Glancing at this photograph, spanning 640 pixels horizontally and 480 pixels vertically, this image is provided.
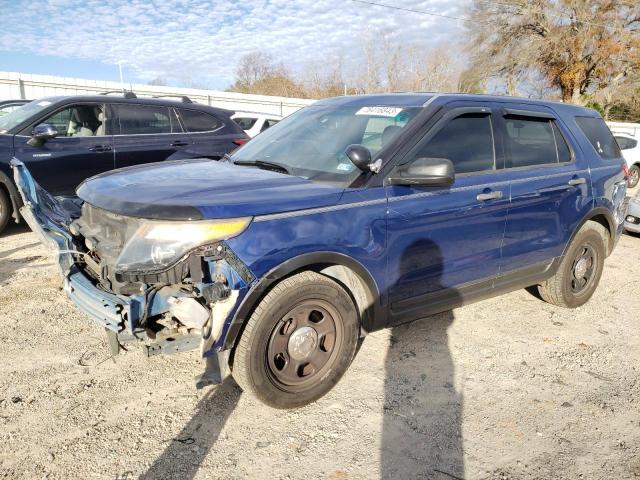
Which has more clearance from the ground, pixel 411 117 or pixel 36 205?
pixel 411 117

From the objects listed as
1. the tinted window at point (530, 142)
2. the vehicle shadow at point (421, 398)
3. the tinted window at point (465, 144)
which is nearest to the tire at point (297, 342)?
the vehicle shadow at point (421, 398)

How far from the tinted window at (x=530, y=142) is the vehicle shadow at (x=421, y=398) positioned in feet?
3.99

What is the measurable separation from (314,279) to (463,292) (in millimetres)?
1392

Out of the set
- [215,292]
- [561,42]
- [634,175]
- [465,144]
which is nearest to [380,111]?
[465,144]

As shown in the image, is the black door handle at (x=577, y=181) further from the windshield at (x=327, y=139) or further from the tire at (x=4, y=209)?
the tire at (x=4, y=209)

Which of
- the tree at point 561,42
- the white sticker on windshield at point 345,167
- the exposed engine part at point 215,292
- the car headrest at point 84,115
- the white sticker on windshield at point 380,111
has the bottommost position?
the exposed engine part at point 215,292

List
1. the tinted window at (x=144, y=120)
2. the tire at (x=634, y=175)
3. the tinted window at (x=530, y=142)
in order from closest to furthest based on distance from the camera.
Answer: the tinted window at (x=530, y=142)
the tinted window at (x=144, y=120)
the tire at (x=634, y=175)

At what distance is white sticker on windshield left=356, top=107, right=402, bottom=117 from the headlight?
4.98 ft

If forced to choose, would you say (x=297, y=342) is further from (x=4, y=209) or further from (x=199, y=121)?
(x=199, y=121)

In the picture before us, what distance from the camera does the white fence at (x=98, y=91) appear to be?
20000mm

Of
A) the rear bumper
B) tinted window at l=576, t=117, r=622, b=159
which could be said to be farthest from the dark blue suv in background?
the rear bumper

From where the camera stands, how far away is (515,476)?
2570mm

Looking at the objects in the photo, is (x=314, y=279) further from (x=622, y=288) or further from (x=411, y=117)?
(x=622, y=288)

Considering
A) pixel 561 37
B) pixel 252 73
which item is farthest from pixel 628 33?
pixel 252 73
